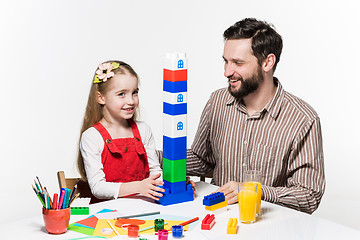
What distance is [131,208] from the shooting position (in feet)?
9.39

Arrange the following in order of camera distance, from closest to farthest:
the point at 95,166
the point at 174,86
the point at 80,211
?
the point at 80,211
the point at 174,86
the point at 95,166

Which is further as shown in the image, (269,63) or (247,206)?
(269,63)

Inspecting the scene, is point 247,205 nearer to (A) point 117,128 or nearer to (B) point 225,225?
(B) point 225,225

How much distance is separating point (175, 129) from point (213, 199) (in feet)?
1.10

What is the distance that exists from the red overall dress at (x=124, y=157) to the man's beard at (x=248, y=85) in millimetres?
512

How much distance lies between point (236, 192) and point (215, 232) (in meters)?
0.37

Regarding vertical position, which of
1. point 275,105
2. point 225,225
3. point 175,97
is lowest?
point 225,225

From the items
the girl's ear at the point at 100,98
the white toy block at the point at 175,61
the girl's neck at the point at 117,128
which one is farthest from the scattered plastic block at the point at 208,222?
the girl's ear at the point at 100,98

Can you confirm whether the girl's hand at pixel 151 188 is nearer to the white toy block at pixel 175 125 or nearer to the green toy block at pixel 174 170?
the green toy block at pixel 174 170

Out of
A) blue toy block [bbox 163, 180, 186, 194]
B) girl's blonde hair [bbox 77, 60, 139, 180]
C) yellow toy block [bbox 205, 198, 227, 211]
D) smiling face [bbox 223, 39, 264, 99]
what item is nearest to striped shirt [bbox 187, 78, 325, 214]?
smiling face [bbox 223, 39, 264, 99]

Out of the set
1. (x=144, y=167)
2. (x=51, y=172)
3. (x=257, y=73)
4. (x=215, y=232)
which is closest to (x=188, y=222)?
(x=215, y=232)

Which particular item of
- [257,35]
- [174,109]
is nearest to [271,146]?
[257,35]

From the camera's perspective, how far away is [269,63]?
3445mm

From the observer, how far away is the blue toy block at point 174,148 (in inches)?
116
